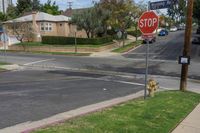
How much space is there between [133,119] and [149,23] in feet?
12.2

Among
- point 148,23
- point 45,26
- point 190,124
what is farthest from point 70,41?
point 190,124

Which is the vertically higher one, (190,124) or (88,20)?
(88,20)

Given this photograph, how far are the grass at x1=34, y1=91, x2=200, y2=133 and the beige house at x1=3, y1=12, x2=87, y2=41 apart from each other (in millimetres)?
45109

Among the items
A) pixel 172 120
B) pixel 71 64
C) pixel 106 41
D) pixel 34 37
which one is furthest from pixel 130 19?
pixel 172 120

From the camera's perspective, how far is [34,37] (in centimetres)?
5778

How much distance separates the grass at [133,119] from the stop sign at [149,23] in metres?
2.42

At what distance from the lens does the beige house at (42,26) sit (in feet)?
185

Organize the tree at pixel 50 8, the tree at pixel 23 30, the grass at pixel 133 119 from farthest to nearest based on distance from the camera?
the tree at pixel 50 8
the tree at pixel 23 30
the grass at pixel 133 119

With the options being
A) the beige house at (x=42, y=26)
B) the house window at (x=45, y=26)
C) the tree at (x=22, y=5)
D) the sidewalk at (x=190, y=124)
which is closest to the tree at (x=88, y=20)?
the beige house at (x=42, y=26)

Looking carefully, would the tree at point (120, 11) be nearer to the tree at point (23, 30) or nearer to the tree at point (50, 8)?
the tree at point (23, 30)

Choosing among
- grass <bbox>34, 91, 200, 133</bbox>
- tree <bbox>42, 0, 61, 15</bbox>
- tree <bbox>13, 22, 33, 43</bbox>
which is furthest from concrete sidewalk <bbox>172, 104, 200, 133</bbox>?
tree <bbox>42, 0, 61, 15</bbox>

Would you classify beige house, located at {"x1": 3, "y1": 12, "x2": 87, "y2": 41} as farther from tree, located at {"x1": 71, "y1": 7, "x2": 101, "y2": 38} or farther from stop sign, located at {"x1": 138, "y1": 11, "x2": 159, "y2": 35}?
stop sign, located at {"x1": 138, "y1": 11, "x2": 159, "y2": 35}

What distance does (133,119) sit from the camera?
9141 millimetres

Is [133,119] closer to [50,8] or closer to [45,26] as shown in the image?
[45,26]
